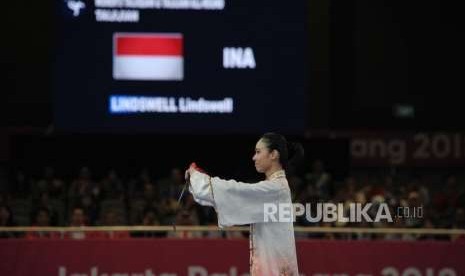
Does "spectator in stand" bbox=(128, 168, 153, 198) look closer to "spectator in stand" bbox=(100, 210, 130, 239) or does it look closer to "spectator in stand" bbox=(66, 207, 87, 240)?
"spectator in stand" bbox=(100, 210, 130, 239)

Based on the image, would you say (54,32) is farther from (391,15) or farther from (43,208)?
(391,15)

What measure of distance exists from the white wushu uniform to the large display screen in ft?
17.1

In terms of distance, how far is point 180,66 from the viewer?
35.9 ft

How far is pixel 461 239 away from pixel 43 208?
13.9 ft

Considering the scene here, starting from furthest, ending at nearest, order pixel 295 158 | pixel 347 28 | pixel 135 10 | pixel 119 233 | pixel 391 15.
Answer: pixel 347 28 → pixel 391 15 → pixel 135 10 → pixel 119 233 → pixel 295 158

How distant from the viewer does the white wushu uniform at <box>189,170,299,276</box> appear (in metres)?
5.46

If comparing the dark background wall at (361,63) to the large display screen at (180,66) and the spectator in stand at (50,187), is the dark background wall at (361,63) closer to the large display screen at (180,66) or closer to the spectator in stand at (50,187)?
the spectator in stand at (50,187)

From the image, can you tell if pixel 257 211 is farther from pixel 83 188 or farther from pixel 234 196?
pixel 83 188

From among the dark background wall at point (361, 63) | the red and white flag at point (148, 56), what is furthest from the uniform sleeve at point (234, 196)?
the dark background wall at point (361, 63)

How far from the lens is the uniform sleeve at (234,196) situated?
543 centimetres

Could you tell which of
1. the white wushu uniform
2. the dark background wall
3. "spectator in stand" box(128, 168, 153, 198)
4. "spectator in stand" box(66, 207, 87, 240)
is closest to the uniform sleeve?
the white wushu uniform

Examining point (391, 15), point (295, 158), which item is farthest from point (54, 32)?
point (295, 158)

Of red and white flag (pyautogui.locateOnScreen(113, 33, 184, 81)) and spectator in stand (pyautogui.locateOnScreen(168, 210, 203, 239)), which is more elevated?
red and white flag (pyautogui.locateOnScreen(113, 33, 184, 81))

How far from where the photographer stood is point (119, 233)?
33.2 ft
